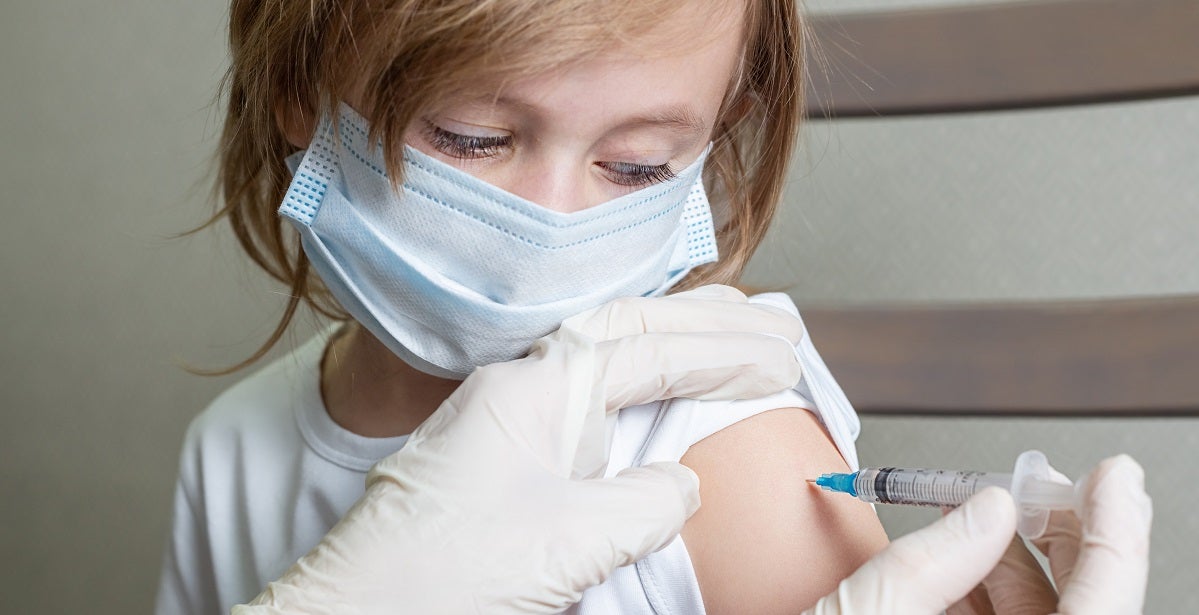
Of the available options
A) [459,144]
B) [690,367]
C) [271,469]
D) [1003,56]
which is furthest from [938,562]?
[1003,56]

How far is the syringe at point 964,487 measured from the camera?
2.66ft

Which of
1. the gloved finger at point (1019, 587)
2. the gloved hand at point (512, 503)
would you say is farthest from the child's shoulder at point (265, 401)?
the gloved finger at point (1019, 587)

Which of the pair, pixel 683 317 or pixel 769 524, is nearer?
pixel 769 524

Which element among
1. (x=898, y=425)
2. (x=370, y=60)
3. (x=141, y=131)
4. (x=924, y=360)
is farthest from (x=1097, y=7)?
(x=141, y=131)

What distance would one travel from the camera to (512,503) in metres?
0.89

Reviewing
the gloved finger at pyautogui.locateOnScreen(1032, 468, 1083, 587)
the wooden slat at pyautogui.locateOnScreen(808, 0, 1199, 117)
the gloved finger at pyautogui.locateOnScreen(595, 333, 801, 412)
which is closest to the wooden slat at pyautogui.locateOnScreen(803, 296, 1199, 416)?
the wooden slat at pyautogui.locateOnScreen(808, 0, 1199, 117)

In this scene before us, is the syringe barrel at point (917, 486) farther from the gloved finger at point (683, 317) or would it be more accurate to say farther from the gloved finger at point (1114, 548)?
the gloved finger at point (683, 317)

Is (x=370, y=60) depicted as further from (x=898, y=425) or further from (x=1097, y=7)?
(x=898, y=425)

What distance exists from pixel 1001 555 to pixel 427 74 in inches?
24.2

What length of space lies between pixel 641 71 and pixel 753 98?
366 mm

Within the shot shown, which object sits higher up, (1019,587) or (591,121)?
(591,121)

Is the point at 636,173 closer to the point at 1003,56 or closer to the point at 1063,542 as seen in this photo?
the point at 1063,542

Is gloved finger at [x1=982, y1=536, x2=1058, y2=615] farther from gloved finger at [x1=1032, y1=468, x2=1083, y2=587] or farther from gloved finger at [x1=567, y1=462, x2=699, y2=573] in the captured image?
gloved finger at [x1=567, y1=462, x2=699, y2=573]

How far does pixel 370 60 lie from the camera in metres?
0.96
